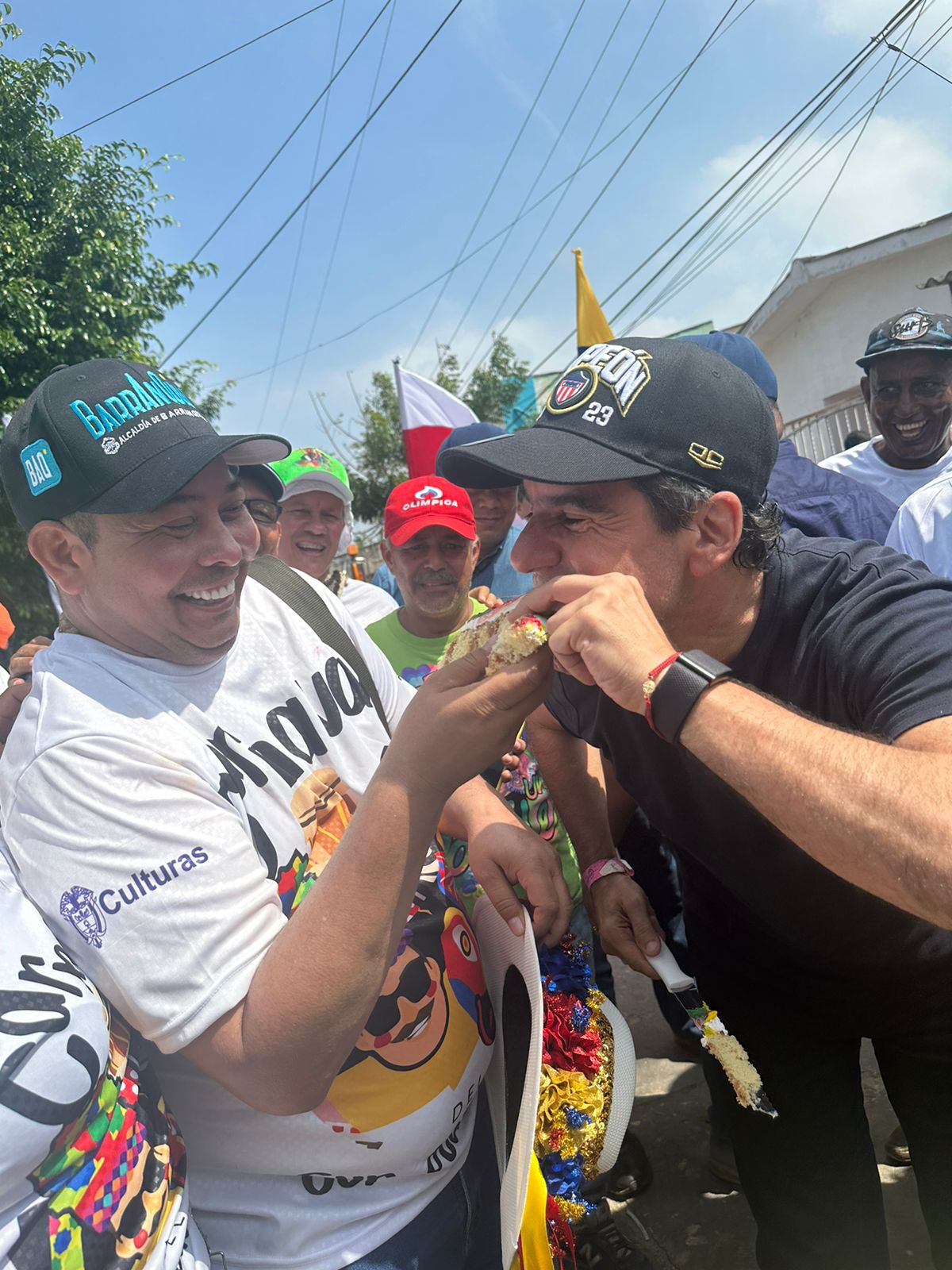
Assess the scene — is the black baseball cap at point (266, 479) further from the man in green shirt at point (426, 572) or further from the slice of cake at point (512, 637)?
the slice of cake at point (512, 637)

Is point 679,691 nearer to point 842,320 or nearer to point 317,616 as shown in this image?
point 317,616

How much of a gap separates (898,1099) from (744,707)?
50.8 inches

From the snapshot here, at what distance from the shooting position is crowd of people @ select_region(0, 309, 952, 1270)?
1.22 meters

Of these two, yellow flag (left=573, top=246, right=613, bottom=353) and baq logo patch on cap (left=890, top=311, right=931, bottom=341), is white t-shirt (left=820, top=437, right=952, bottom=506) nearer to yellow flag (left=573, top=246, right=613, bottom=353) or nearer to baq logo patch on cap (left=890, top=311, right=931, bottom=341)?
baq logo patch on cap (left=890, top=311, right=931, bottom=341)

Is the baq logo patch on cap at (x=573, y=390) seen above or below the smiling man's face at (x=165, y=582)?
above

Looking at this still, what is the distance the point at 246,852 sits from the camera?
4.41 feet

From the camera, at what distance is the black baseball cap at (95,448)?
153 centimetres

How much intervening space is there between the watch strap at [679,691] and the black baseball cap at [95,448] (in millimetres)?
952

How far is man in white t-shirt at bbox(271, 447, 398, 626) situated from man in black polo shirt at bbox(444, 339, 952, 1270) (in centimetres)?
238

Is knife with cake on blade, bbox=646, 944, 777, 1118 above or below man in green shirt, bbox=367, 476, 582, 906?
below

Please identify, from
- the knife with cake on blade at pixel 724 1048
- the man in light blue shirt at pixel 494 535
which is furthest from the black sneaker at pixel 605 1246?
the man in light blue shirt at pixel 494 535

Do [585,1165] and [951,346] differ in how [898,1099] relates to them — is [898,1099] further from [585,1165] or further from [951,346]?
[951,346]

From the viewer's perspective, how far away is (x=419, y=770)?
1355 mm

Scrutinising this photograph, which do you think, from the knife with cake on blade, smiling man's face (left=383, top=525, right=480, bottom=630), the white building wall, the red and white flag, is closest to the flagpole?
the red and white flag
